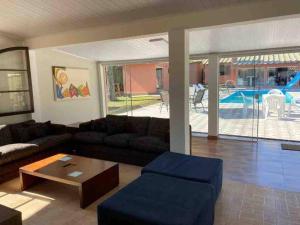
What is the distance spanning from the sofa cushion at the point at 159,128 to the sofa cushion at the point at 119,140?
1.13ft

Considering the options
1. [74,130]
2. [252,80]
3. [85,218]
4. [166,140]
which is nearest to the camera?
[85,218]

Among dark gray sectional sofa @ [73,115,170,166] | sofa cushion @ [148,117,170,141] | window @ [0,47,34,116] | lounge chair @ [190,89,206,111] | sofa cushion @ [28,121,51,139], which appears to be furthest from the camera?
lounge chair @ [190,89,206,111]

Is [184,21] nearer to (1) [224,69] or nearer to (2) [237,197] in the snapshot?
(2) [237,197]

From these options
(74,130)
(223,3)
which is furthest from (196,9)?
(74,130)

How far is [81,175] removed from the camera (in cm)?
310

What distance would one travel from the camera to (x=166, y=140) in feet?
13.9

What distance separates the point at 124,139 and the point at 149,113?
3373mm

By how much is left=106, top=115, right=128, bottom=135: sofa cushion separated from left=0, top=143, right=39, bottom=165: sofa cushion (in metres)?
1.42

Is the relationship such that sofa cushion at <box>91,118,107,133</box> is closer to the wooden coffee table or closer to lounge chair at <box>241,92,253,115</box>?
the wooden coffee table

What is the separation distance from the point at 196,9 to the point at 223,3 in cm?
38

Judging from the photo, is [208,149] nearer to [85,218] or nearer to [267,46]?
[267,46]

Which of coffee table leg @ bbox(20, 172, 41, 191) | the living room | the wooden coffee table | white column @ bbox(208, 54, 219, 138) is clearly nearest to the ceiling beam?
the living room

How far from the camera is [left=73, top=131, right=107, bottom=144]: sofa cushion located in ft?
15.1

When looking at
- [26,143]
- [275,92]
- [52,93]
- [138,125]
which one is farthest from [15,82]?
[275,92]
